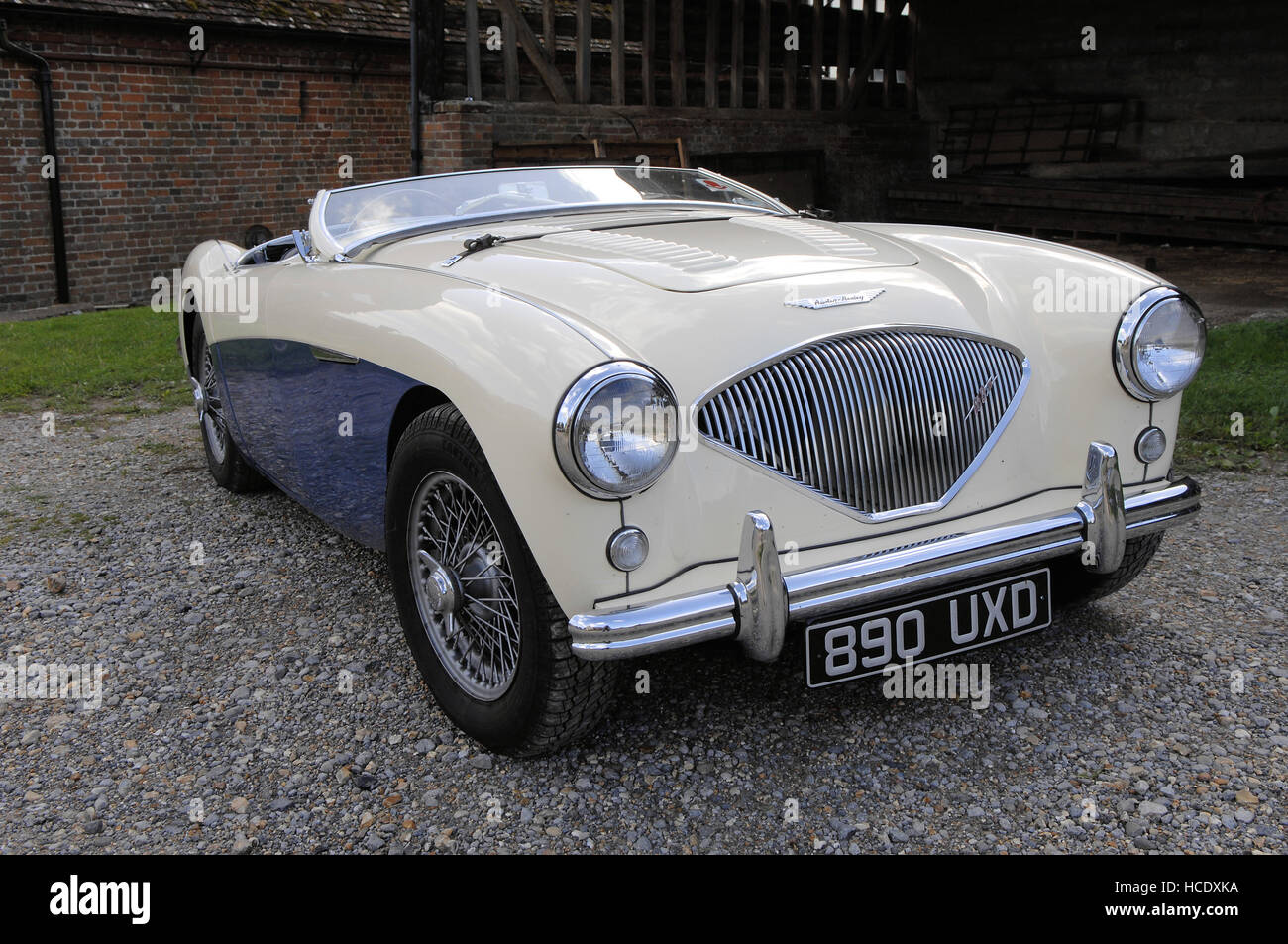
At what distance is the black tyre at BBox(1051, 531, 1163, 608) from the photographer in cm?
318

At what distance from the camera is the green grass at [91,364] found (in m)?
6.84

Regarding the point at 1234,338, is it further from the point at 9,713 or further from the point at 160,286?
the point at 160,286

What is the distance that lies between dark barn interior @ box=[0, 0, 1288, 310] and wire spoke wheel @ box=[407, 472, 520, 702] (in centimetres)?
744

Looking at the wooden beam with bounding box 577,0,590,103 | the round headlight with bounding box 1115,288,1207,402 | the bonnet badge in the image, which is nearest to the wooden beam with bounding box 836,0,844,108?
the wooden beam with bounding box 577,0,590,103

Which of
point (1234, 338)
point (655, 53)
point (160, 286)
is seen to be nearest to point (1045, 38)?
point (655, 53)

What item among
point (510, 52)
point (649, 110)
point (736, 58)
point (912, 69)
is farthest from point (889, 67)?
point (510, 52)

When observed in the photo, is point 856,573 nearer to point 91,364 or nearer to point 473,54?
point 91,364

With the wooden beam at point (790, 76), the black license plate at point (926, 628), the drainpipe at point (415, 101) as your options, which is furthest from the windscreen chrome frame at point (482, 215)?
the wooden beam at point (790, 76)

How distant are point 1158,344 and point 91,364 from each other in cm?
698

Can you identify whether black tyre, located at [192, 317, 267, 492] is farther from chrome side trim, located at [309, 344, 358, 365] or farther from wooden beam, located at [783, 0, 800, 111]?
wooden beam, located at [783, 0, 800, 111]

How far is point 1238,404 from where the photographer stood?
5.59m

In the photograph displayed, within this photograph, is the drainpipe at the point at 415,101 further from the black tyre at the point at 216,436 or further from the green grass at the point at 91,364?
the black tyre at the point at 216,436

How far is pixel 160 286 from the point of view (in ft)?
37.4
